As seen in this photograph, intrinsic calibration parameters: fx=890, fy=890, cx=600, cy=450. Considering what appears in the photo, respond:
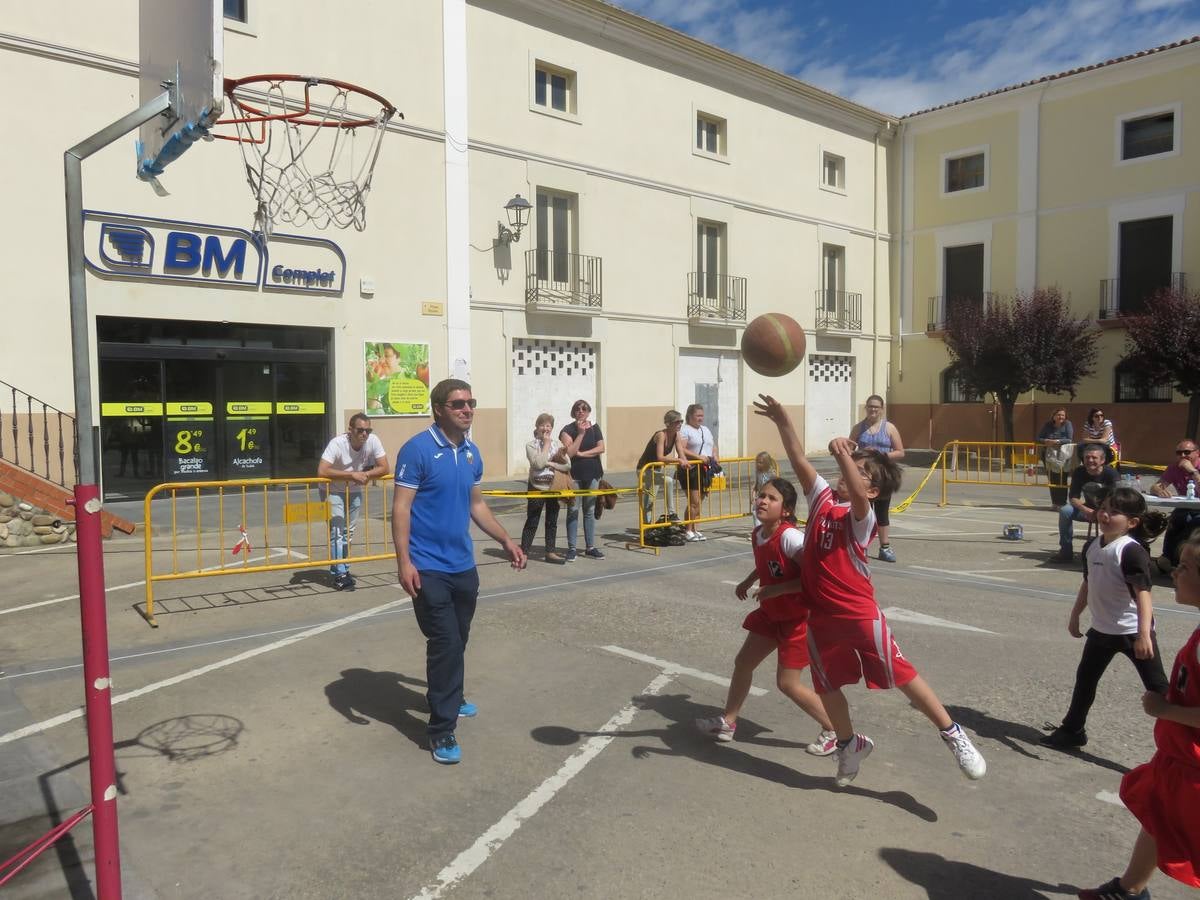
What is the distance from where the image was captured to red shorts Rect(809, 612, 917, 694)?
403 centimetres

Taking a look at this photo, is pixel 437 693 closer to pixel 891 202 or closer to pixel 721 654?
pixel 721 654

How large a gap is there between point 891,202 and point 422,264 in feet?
56.8

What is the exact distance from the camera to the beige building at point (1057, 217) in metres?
23.3

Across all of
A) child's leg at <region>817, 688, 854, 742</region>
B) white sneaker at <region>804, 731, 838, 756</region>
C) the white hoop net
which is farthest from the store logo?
child's leg at <region>817, 688, 854, 742</region>

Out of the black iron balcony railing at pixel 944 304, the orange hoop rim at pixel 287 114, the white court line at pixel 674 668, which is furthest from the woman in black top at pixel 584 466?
the black iron balcony railing at pixel 944 304

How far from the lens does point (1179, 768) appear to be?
2.89m

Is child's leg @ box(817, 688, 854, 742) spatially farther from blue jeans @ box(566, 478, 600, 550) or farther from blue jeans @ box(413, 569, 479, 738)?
blue jeans @ box(566, 478, 600, 550)

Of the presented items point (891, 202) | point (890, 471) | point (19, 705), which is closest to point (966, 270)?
point (891, 202)

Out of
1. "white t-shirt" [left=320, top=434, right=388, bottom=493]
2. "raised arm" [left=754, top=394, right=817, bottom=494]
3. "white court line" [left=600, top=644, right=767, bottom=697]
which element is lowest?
"white court line" [left=600, top=644, right=767, bottom=697]

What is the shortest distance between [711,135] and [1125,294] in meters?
12.1

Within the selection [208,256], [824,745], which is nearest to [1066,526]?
[824,745]

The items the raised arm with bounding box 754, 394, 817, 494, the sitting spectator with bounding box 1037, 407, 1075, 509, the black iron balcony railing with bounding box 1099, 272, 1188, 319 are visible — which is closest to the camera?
the raised arm with bounding box 754, 394, 817, 494

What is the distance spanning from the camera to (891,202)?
2825cm

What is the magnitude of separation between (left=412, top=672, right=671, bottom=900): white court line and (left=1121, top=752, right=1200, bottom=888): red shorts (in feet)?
7.90
